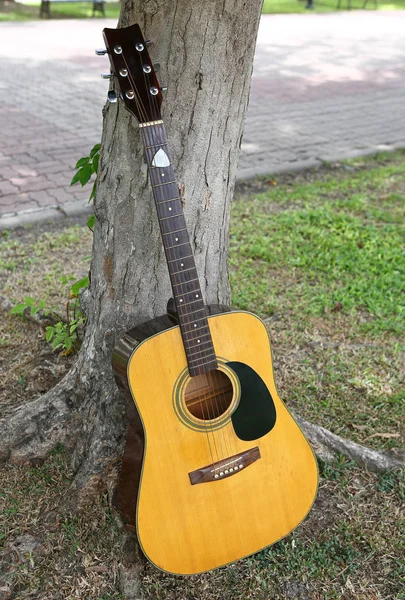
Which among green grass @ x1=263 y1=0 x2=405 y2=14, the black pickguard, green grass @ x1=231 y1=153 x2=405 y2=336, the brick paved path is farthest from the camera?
green grass @ x1=263 y1=0 x2=405 y2=14

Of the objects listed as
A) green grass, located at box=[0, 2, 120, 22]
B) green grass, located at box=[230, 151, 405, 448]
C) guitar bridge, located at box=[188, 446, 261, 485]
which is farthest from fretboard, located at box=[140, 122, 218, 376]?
green grass, located at box=[0, 2, 120, 22]

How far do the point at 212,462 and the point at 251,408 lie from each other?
0.23 meters

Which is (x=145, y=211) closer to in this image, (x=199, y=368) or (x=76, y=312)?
(x=199, y=368)

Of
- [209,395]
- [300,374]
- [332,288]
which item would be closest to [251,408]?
[209,395]

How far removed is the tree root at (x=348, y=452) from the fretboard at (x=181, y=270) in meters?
0.83

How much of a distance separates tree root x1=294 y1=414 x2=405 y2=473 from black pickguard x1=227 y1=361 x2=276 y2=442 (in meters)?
0.57

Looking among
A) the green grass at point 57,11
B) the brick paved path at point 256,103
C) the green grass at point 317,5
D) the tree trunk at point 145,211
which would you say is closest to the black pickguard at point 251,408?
the tree trunk at point 145,211

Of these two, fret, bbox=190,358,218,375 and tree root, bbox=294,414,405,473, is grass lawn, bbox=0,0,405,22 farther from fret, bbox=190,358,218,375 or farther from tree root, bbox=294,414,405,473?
fret, bbox=190,358,218,375

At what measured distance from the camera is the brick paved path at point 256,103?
579 cm

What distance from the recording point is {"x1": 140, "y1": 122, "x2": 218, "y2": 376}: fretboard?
6.49 feet

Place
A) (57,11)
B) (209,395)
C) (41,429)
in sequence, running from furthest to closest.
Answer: (57,11)
(41,429)
(209,395)

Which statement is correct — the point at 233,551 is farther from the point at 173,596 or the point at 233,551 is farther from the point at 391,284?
the point at 391,284

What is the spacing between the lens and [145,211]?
2.20 m

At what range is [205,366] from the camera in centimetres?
203
